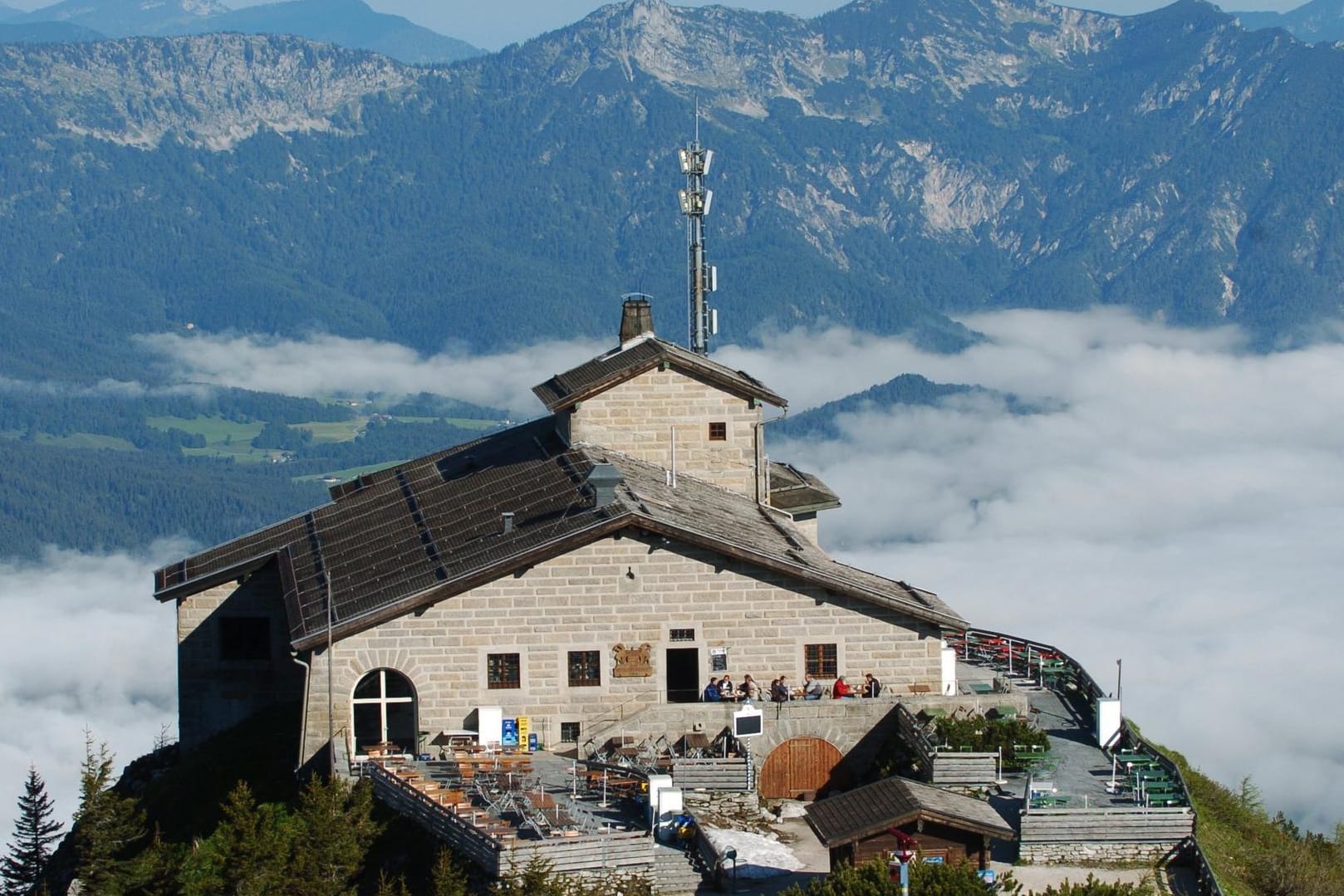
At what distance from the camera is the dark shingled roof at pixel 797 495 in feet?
237

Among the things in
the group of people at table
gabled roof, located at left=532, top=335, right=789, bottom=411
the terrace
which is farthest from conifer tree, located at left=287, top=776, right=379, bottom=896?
gabled roof, located at left=532, top=335, right=789, bottom=411

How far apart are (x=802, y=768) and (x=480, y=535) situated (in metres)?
9.76

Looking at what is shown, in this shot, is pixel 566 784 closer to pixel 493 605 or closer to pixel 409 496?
pixel 493 605

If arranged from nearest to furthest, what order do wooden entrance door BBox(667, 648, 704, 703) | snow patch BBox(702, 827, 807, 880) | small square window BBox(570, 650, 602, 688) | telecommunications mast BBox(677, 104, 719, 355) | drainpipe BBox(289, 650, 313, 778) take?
1. snow patch BBox(702, 827, 807, 880)
2. drainpipe BBox(289, 650, 313, 778)
3. small square window BBox(570, 650, 602, 688)
4. wooden entrance door BBox(667, 648, 704, 703)
5. telecommunications mast BBox(677, 104, 719, 355)

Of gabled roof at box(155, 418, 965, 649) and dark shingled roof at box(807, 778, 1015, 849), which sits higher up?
gabled roof at box(155, 418, 965, 649)

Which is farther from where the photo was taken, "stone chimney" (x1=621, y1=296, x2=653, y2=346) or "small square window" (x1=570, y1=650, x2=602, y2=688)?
"stone chimney" (x1=621, y1=296, x2=653, y2=346)

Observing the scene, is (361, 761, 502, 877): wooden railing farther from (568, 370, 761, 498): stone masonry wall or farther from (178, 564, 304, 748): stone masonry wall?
(568, 370, 761, 498): stone masonry wall

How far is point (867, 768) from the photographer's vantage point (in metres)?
53.8

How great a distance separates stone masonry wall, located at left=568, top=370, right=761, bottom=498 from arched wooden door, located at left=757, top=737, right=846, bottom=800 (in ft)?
48.1

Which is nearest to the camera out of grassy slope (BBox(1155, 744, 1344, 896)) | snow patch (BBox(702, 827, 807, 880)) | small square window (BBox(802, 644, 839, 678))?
snow patch (BBox(702, 827, 807, 880))

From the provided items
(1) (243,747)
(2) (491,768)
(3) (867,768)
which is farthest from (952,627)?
(1) (243,747)

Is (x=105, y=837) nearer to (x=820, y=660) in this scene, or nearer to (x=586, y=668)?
(x=586, y=668)

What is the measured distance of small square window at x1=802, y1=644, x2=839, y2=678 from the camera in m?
55.2

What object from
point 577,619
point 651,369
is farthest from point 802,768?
point 651,369
